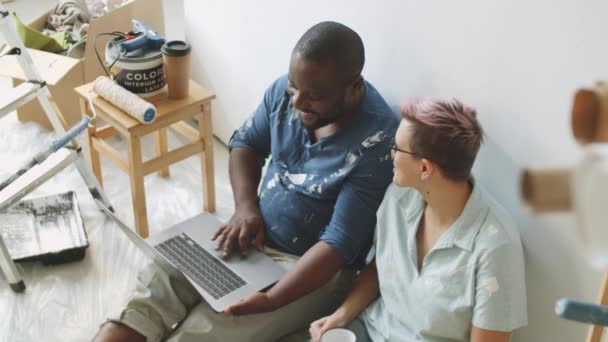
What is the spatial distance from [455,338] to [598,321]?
30.4 inches

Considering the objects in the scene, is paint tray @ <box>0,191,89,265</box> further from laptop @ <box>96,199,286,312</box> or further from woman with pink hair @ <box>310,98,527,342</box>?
woman with pink hair @ <box>310,98,527,342</box>

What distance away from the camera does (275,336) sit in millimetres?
1693

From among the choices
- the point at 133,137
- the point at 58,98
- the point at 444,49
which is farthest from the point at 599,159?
the point at 58,98

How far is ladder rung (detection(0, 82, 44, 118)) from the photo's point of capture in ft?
6.31

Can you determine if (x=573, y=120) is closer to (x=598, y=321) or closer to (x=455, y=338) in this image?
(x=598, y=321)

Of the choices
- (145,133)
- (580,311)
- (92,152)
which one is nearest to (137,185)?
(145,133)

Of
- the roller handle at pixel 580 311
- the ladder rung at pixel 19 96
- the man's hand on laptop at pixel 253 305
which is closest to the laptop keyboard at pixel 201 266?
the man's hand on laptop at pixel 253 305

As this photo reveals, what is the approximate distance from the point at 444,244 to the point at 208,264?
2.24 feet

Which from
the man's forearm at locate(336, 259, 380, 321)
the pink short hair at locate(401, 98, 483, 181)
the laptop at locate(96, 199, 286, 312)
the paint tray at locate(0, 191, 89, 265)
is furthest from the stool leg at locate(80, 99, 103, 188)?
the pink short hair at locate(401, 98, 483, 181)

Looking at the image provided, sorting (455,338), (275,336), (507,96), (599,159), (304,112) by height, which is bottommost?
(275,336)

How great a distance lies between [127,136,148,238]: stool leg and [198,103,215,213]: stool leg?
9.4 inches

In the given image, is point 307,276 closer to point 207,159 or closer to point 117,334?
point 117,334

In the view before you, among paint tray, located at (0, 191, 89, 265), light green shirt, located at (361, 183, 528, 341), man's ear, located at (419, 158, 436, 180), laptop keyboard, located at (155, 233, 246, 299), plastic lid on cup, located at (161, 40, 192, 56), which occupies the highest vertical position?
man's ear, located at (419, 158, 436, 180)

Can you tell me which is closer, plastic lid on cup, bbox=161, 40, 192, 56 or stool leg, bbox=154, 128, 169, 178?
plastic lid on cup, bbox=161, 40, 192, 56
